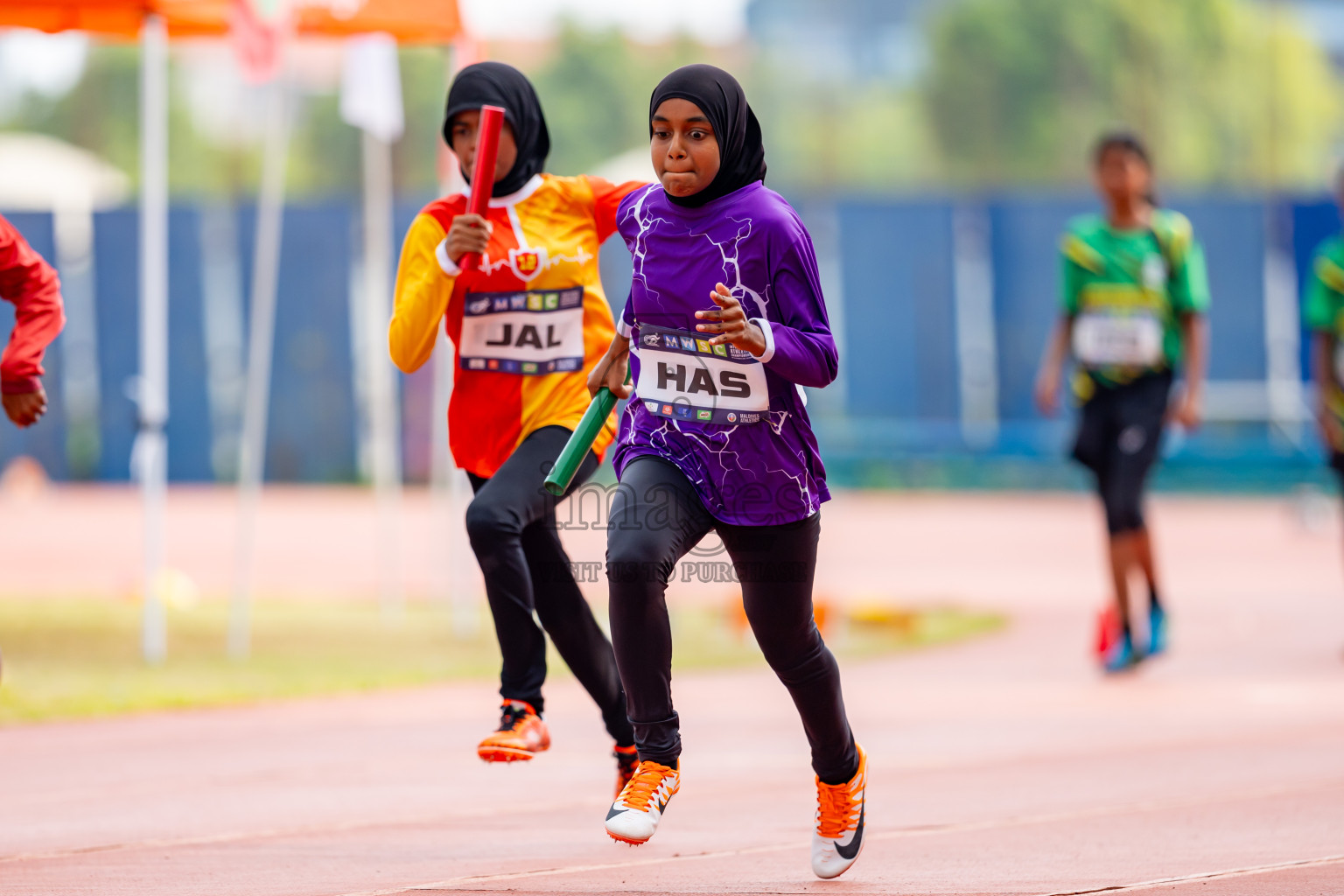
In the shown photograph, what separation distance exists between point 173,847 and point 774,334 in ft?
7.28

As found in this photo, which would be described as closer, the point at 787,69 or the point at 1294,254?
the point at 1294,254

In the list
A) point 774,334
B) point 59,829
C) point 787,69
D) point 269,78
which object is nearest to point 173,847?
point 59,829

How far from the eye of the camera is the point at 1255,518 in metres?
19.9

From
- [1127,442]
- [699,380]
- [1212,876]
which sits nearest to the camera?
[699,380]

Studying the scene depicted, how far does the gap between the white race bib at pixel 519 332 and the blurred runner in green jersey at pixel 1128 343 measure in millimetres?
3934

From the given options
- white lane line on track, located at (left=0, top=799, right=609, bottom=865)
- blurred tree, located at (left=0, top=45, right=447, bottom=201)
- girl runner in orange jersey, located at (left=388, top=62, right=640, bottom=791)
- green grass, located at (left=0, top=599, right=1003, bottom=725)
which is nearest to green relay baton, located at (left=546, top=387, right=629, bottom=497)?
girl runner in orange jersey, located at (left=388, top=62, right=640, bottom=791)

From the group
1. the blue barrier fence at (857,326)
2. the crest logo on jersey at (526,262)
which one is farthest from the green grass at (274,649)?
the blue barrier fence at (857,326)

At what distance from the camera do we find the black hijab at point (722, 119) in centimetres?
411

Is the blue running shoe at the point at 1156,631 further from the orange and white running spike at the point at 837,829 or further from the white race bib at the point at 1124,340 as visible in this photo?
the orange and white running spike at the point at 837,829

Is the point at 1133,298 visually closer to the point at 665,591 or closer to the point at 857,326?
the point at 665,591

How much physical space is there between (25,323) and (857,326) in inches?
847

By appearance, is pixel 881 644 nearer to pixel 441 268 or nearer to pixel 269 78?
pixel 269 78

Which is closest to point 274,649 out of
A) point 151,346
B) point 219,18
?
point 151,346

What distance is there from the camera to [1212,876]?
434 cm
